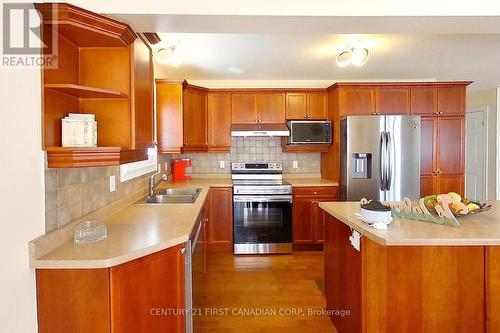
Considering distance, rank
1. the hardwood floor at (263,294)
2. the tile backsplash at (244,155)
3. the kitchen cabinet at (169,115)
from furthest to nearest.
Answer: the tile backsplash at (244,155) → the kitchen cabinet at (169,115) → the hardwood floor at (263,294)

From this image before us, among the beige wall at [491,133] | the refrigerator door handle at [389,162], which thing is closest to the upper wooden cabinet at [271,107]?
the refrigerator door handle at [389,162]

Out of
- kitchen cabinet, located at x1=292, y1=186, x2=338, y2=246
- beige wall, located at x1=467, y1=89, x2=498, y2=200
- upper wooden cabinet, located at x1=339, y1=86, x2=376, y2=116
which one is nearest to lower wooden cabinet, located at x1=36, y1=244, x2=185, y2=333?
kitchen cabinet, located at x1=292, y1=186, x2=338, y2=246

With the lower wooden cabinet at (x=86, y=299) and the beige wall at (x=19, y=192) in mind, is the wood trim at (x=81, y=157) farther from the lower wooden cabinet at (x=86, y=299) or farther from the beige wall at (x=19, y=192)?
the lower wooden cabinet at (x=86, y=299)

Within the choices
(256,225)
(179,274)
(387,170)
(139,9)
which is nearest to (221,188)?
(256,225)

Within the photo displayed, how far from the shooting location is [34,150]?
4.56ft

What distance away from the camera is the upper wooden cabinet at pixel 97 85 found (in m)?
1.45

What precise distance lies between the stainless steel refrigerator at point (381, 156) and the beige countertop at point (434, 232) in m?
1.65

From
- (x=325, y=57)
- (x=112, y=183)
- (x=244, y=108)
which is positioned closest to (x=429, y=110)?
(x=325, y=57)

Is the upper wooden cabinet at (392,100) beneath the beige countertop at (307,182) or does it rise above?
above

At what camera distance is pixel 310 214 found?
4.02m

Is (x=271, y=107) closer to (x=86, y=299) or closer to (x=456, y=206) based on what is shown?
(x=456, y=206)

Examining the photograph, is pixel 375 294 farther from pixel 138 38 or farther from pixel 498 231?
pixel 138 38

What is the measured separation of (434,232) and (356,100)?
257 cm

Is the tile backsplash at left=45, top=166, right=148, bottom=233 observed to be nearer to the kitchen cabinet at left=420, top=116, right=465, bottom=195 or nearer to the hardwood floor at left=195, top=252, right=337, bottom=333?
the hardwood floor at left=195, top=252, right=337, bottom=333
